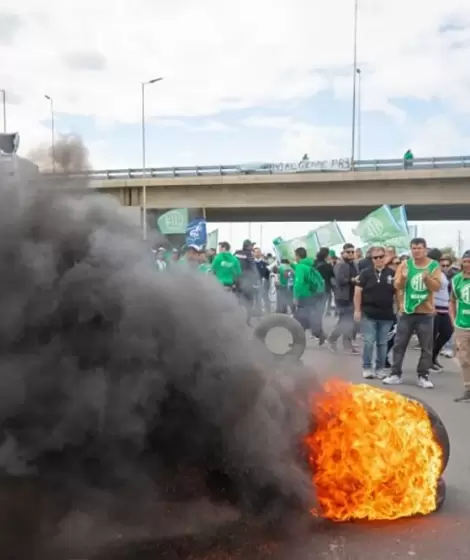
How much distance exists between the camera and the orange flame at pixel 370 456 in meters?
4.28

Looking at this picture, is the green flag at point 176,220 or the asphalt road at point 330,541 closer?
the asphalt road at point 330,541

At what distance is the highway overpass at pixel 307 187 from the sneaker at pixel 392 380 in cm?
2744

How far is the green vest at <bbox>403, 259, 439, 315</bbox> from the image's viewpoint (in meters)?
9.23

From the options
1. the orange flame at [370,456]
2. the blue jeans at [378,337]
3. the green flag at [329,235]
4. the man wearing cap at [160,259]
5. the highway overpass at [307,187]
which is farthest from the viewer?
the highway overpass at [307,187]

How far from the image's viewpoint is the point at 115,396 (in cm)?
356

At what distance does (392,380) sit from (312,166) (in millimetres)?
31134

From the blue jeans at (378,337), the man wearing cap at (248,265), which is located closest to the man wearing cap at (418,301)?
the blue jeans at (378,337)

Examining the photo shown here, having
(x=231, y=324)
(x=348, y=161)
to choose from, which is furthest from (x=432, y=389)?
(x=348, y=161)

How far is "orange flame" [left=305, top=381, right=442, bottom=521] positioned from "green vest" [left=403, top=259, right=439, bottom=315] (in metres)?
4.83

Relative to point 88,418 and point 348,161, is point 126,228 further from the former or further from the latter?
point 348,161

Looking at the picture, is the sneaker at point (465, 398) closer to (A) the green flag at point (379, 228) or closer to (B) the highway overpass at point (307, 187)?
(A) the green flag at point (379, 228)

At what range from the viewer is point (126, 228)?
4062 millimetres

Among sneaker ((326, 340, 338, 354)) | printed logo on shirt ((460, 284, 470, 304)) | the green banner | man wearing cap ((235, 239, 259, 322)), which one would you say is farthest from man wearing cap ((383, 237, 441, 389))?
the green banner

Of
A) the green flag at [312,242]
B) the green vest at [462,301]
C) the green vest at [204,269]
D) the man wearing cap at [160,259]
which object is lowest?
the green vest at [462,301]
